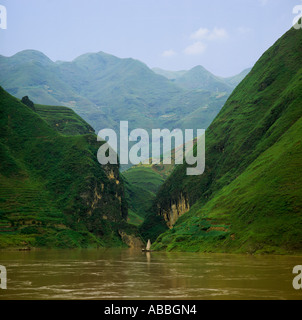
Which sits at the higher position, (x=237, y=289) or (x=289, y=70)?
(x=289, y=70)

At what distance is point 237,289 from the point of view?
3052 cm

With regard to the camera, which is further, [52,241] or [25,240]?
[52,241]

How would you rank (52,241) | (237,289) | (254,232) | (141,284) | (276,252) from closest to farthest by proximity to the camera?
1. (237,289)
2. (141,284)
3. (276,252)
4. (254,232)
5. (52,241)

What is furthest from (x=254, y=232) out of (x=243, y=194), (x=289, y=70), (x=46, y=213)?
(x=289, y=70)

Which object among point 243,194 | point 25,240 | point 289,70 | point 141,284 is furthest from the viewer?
point 289,70

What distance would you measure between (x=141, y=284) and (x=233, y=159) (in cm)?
15133

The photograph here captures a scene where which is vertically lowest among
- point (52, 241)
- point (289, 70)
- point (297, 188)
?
point (52, 241)

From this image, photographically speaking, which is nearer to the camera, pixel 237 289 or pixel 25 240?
pixel 237 289

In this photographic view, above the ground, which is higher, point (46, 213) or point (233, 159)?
point (233, 159)

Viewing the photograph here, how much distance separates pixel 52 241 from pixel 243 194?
75518 mm

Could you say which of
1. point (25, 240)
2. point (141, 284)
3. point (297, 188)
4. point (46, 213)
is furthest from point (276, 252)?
point (46, 213)
